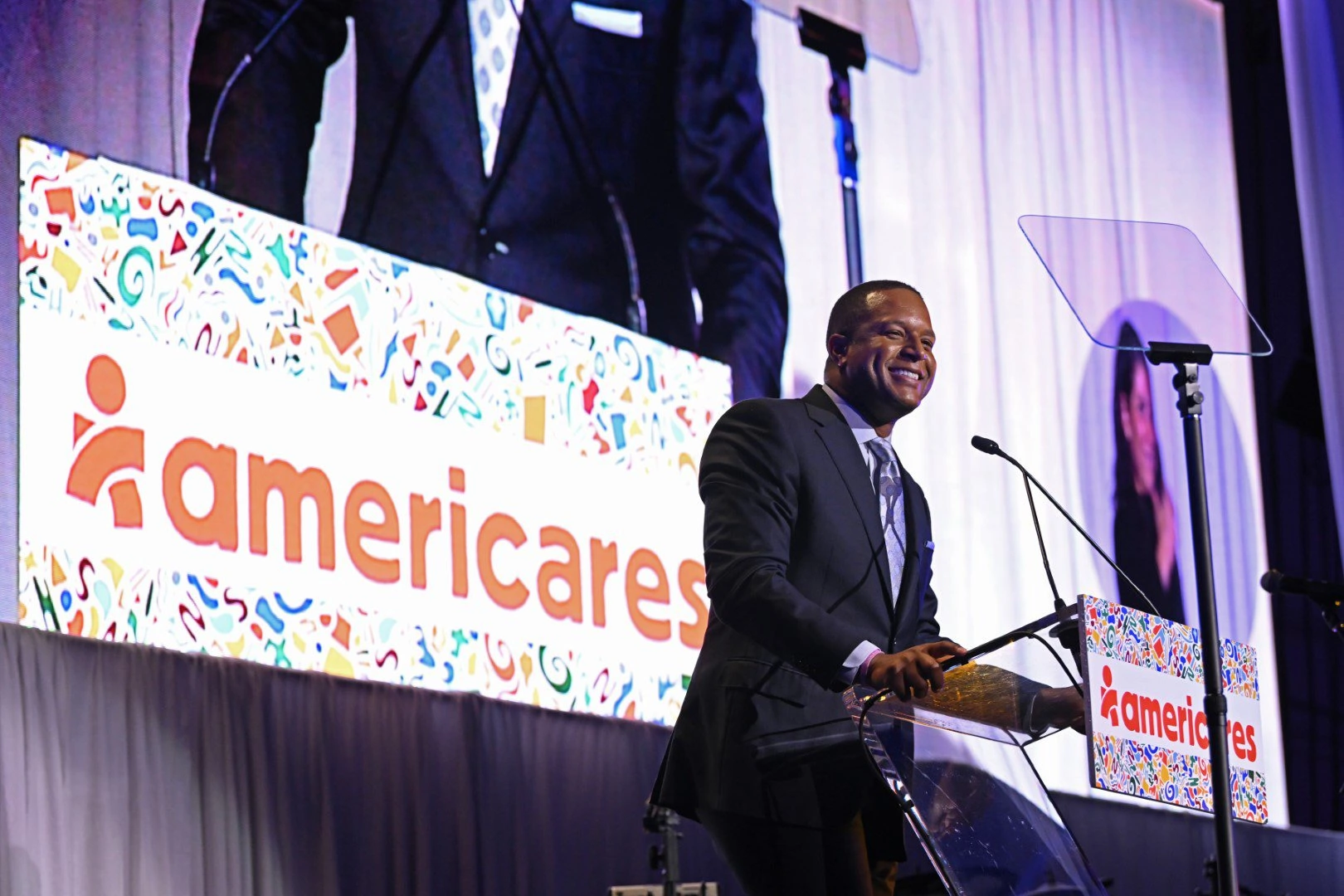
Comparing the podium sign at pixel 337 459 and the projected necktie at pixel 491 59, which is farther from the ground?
the projected necktie at pixel 491 59

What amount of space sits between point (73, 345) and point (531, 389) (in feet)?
4.25

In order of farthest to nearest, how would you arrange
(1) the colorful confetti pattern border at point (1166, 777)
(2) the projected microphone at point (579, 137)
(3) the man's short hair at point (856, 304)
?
(2) the projected microphone at point (579, 137), (3) the man's short hair at point (856, 304), (1) the colorful confetti pattern border at point (1166, 777)

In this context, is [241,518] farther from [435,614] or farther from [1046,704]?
[1046,704]

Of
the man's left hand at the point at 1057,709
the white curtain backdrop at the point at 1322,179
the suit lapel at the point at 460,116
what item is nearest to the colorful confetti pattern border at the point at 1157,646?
the man's left hand at the point at 1057,709

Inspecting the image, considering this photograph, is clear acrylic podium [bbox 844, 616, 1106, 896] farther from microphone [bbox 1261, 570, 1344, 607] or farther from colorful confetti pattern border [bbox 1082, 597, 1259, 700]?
microphone [bbox 1261, 570, 1344, 607]

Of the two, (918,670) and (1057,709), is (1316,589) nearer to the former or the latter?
(1057,709)

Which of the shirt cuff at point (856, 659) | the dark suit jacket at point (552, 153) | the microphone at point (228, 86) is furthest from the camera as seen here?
the dark suit jacket at point (552, 153)

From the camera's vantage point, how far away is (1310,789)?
7152 millimetres

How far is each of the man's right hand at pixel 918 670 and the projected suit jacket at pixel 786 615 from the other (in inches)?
3.5

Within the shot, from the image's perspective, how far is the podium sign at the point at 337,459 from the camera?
12.4 ft

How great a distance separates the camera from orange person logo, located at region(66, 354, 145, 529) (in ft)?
12.3

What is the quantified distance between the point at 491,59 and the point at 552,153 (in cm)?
31

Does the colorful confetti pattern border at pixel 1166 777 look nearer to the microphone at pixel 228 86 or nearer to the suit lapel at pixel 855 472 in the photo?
the suit lapel at pixel 855 472

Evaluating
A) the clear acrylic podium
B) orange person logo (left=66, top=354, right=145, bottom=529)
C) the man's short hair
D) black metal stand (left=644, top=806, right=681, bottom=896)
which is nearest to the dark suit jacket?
orange person logo (left=66, top=354, right=145, bottom=529)
